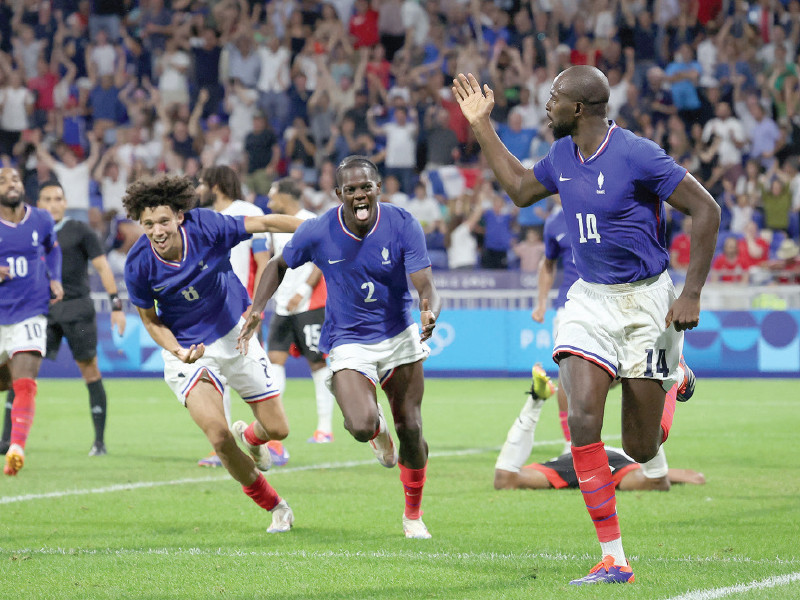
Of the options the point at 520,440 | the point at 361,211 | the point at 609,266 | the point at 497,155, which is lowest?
the point at 520,440

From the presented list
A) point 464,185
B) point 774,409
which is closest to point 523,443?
point 774,409

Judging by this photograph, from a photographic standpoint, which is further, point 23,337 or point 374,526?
point 23,337

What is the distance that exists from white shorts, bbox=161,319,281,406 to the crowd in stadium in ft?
42.4

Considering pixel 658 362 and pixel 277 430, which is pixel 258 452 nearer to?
pixel 277 430

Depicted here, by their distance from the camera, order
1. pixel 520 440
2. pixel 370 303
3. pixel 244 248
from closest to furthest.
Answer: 1. pixel 370 303
2. pixel 520 440
3. pixel 244 248

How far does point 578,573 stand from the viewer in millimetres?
5789

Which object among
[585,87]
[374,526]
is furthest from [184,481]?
[585,87]

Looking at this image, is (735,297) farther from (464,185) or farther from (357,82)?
(357,82)

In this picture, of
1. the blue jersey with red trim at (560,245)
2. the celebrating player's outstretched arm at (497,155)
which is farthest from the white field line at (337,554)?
the blue jersey with red trim at (560,245)

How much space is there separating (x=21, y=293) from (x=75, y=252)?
4.08ft

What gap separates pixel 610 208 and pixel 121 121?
68.1 ft

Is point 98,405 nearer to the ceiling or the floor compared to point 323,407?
nearer to the ceiling

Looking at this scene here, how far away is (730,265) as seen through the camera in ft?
62.4

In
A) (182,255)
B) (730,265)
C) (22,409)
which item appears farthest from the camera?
(730,265)
